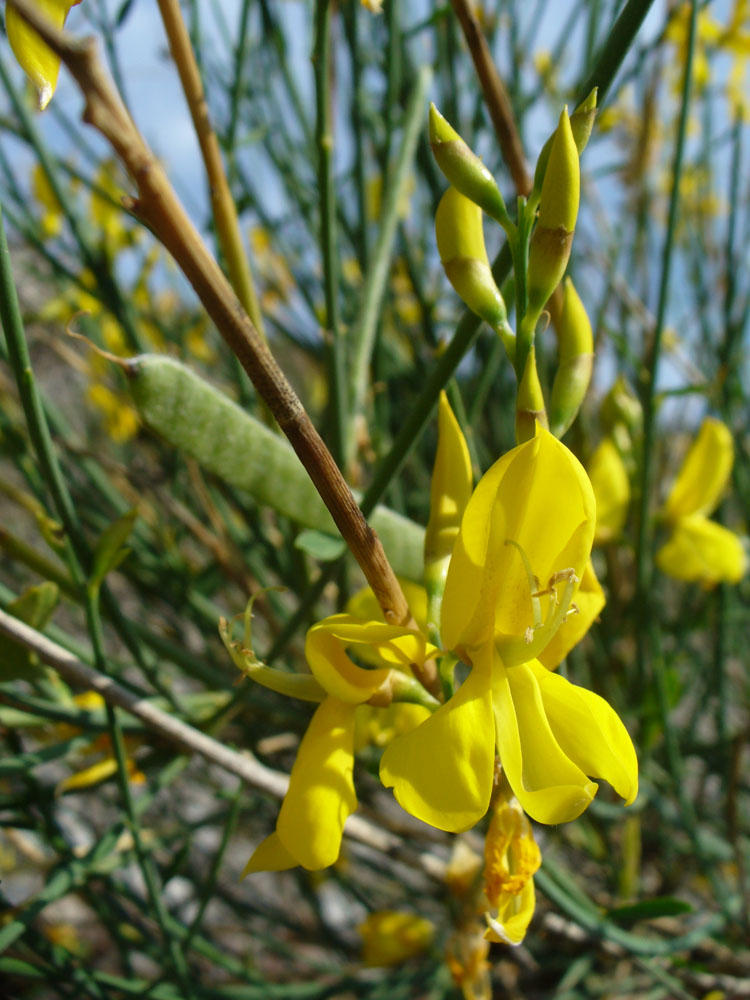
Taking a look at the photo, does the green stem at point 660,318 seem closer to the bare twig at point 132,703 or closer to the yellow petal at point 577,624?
the yellow petal at point 577,624

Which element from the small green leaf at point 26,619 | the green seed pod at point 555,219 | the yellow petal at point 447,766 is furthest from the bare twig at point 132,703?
the green seed pod at point 555,219

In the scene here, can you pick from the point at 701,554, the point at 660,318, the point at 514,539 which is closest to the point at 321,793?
the point at 514,539

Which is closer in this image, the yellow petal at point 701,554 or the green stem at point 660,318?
the green stem at point 660,318

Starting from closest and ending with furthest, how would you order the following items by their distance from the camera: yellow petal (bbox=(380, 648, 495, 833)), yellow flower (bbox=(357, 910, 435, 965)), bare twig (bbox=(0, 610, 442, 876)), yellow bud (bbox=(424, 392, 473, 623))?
yellow petal (bbox=(380, 648, 495, 833)), yellow bud (bbox=(424, 392, 473, 623)), bare twig (bbox=(0, 610, 442, 876)), yellow flower (bbox=(357, 910, 435, 965))

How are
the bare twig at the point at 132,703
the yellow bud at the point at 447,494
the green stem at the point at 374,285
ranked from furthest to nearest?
the green stem at the point at 374,285 < the bare twig at the point at 132,703 < the yellow bud at the point at 447,494

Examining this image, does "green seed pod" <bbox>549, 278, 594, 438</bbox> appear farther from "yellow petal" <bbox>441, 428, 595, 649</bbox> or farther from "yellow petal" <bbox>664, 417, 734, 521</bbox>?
"yellow petal" <bbox>664, 417, 734, 521</bbox>

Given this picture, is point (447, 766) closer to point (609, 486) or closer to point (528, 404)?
point (528, 404)

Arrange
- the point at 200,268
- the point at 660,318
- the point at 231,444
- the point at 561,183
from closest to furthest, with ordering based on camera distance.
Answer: the point at 200,268 < the point at 561,183 < the point at 231,444 < the point at 660,318

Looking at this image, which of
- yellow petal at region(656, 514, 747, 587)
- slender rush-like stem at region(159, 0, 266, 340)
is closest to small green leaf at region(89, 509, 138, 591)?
slender rush-like stem at region(159, 0, 266, 340)
